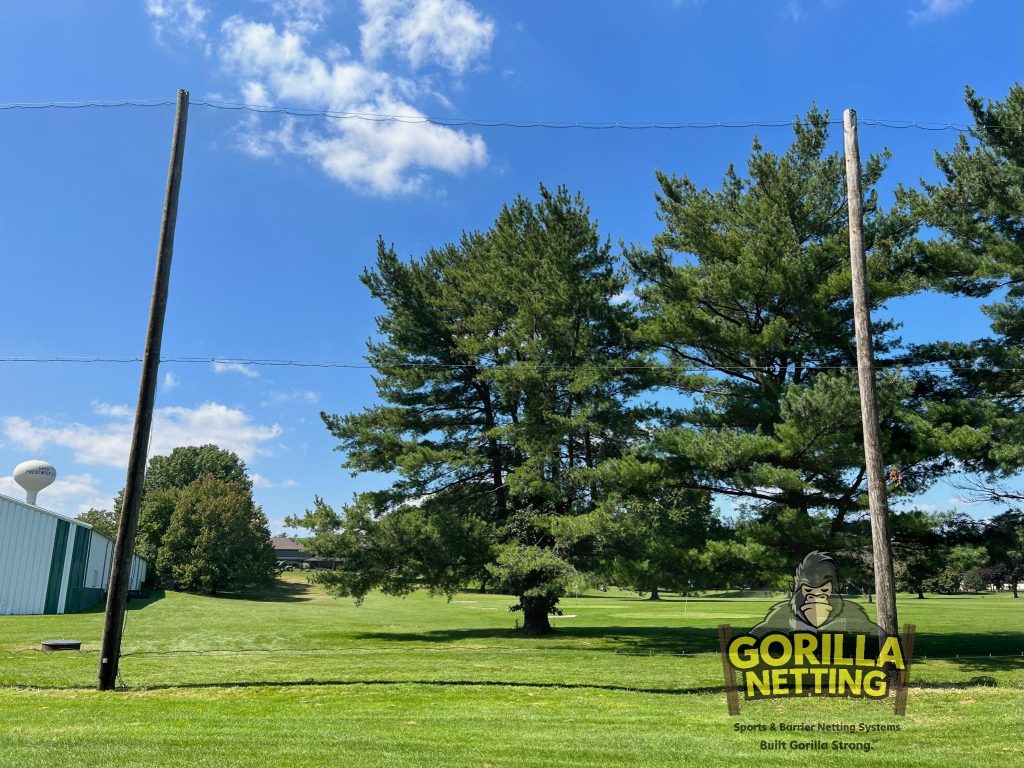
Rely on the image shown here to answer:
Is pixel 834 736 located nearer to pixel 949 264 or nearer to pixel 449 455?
pixel 949 264

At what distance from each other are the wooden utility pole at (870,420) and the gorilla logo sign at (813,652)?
1.31 ft

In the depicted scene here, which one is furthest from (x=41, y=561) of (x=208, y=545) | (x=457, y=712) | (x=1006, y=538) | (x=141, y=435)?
(x=1006, y=538)

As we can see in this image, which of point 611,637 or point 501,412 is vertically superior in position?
point 501,412

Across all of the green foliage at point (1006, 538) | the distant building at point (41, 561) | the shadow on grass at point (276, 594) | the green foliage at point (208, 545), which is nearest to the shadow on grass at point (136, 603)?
the distant building at point (41, 561)

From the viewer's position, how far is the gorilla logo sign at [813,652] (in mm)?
10617

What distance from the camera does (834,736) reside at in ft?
25.7

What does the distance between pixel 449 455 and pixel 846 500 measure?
11527mm

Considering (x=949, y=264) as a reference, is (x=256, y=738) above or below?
below

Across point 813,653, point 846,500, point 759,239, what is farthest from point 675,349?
point 813,653

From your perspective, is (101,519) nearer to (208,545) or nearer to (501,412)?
(208,545)

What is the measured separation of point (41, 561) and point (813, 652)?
126ft

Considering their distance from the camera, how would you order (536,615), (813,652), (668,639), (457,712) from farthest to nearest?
(536,615) → (668,639) → (813,652) → (457,712)

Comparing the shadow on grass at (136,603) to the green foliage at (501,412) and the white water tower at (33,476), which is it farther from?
the green foliage at (501,412)

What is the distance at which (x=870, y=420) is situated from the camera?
36.7 ft
